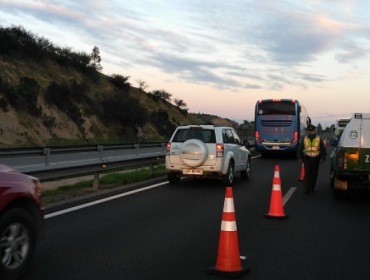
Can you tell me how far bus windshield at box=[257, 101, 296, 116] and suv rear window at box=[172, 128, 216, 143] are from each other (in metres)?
15.4

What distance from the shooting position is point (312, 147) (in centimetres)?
1338

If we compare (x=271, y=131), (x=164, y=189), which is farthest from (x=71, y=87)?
(x=164, y=189)

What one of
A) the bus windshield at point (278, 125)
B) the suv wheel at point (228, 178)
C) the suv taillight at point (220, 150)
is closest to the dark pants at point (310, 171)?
the suv wheel at point (228, 178)

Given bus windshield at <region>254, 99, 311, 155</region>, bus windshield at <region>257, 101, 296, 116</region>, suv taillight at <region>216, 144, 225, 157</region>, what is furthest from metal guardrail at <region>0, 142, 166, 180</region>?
bus windshield at <region>257, 101, 296, 116</region>

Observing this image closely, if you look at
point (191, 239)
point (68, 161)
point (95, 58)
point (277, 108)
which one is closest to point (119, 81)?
point (95, 58)

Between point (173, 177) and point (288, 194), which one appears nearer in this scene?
point (288, 194)

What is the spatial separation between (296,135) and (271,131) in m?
1.51

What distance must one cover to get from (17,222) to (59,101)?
4335 centimetres

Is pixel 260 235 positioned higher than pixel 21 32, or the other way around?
pixel 21 32

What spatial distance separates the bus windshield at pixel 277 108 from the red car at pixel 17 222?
24578 mm

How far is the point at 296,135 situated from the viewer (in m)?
28.5

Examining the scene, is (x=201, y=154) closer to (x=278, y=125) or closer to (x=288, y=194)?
(x=288, y=194)

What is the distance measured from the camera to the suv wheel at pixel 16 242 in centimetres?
481

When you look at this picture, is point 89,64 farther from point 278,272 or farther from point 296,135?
point 278,272
